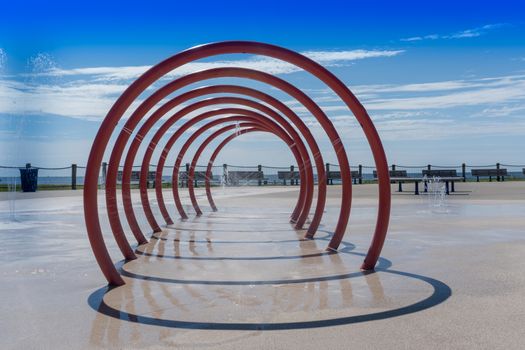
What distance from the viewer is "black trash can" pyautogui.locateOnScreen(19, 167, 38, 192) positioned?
922 inches

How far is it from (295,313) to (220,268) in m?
1.97

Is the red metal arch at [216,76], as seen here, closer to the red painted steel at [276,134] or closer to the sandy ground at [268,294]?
the sandy ground at [268,294]

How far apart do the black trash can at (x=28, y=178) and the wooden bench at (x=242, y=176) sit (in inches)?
447

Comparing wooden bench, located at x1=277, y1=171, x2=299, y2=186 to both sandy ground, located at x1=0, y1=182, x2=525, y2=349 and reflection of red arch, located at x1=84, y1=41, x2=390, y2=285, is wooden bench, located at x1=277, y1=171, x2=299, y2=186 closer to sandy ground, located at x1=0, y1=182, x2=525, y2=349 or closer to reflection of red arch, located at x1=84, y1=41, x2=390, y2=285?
sandy ground, located at x1=0, y1=182, x2=525, y2=349

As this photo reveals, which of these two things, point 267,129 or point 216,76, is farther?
point 267,129

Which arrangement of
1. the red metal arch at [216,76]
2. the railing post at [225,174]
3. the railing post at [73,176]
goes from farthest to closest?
1. the railing post at [225,174]
2. the railing post at [73,176]
3. the red metal arch at [216,76]

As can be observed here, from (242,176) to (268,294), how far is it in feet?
95.2

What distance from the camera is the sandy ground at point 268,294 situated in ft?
11.0

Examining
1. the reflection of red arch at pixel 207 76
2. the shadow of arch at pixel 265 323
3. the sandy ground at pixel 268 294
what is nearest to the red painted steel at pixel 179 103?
the sandy ground at pixel 268 294

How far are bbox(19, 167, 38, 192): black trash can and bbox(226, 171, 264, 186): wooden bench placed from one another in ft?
37.3

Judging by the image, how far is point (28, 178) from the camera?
23438mm

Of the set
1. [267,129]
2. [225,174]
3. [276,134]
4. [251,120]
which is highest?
Answer: [251,120]

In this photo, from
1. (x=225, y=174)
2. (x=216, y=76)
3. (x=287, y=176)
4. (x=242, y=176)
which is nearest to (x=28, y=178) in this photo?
(x=225, y=174)

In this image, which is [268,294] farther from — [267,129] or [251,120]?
[267,129]
